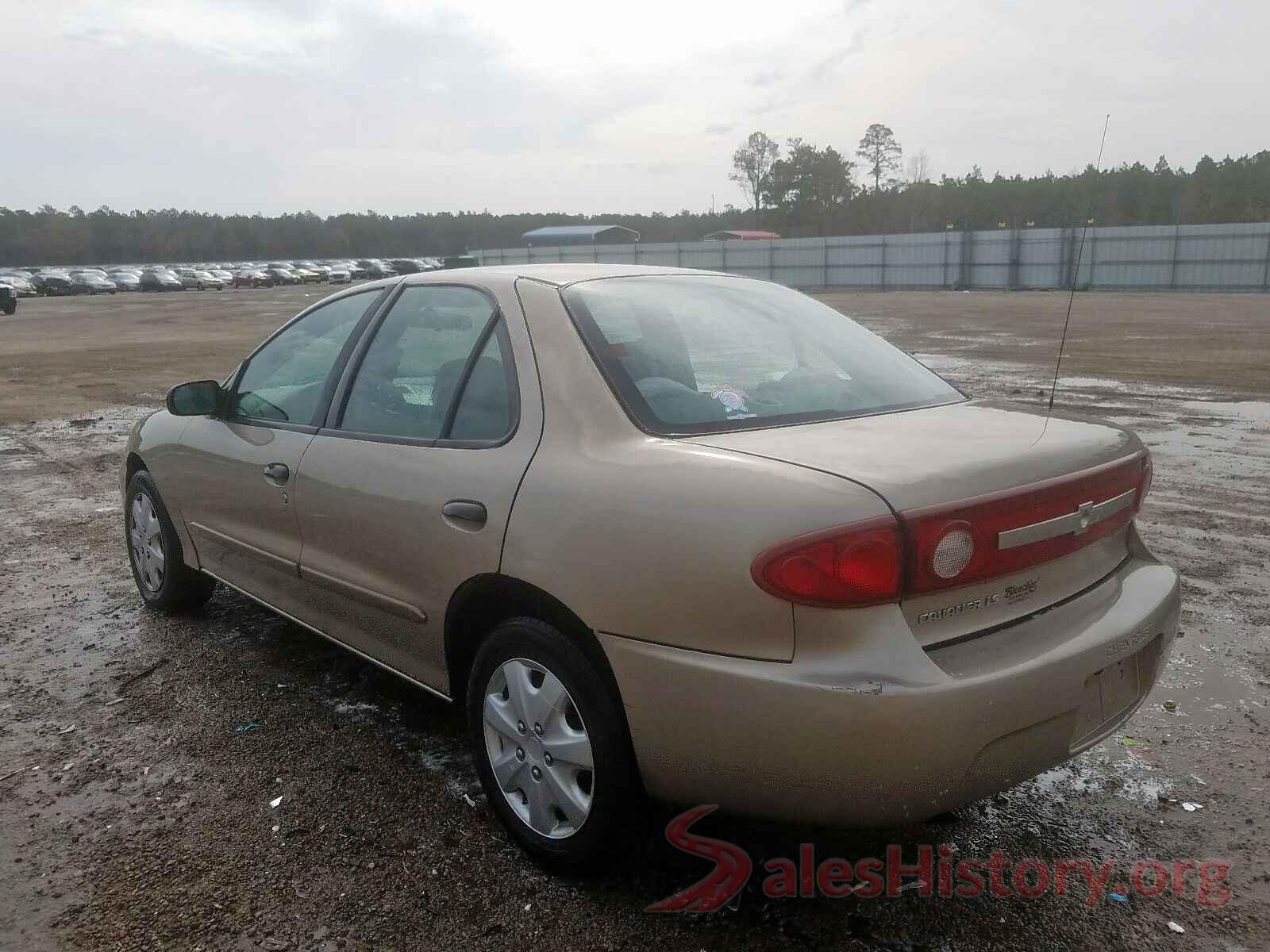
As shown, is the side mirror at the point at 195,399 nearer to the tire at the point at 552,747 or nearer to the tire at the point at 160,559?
the tire at the point at 160,559

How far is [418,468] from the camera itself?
2.98 meters

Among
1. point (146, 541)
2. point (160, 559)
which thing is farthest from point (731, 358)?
point (146, 541)

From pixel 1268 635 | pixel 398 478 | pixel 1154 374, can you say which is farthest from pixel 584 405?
pixel 1154 374

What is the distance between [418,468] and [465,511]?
0.31 m

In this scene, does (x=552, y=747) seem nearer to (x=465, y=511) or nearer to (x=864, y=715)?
(x=465, y=511)

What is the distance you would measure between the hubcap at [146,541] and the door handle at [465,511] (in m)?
2.48

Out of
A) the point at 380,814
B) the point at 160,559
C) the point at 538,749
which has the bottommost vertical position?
the point at 380,814

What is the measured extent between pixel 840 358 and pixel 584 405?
0.99 meters

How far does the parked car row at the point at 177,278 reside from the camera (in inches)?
2327

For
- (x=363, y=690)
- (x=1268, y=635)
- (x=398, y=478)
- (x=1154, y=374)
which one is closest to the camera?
(x=398, y=478)

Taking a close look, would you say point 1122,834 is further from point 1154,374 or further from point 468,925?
point 1154,374

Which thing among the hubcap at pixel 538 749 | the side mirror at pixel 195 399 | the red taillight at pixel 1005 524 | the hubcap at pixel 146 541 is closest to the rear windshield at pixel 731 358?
the red taillight at pixel 1005 524

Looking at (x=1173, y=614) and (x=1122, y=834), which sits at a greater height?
(x=1173, y=614)

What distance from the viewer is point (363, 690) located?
391cm
